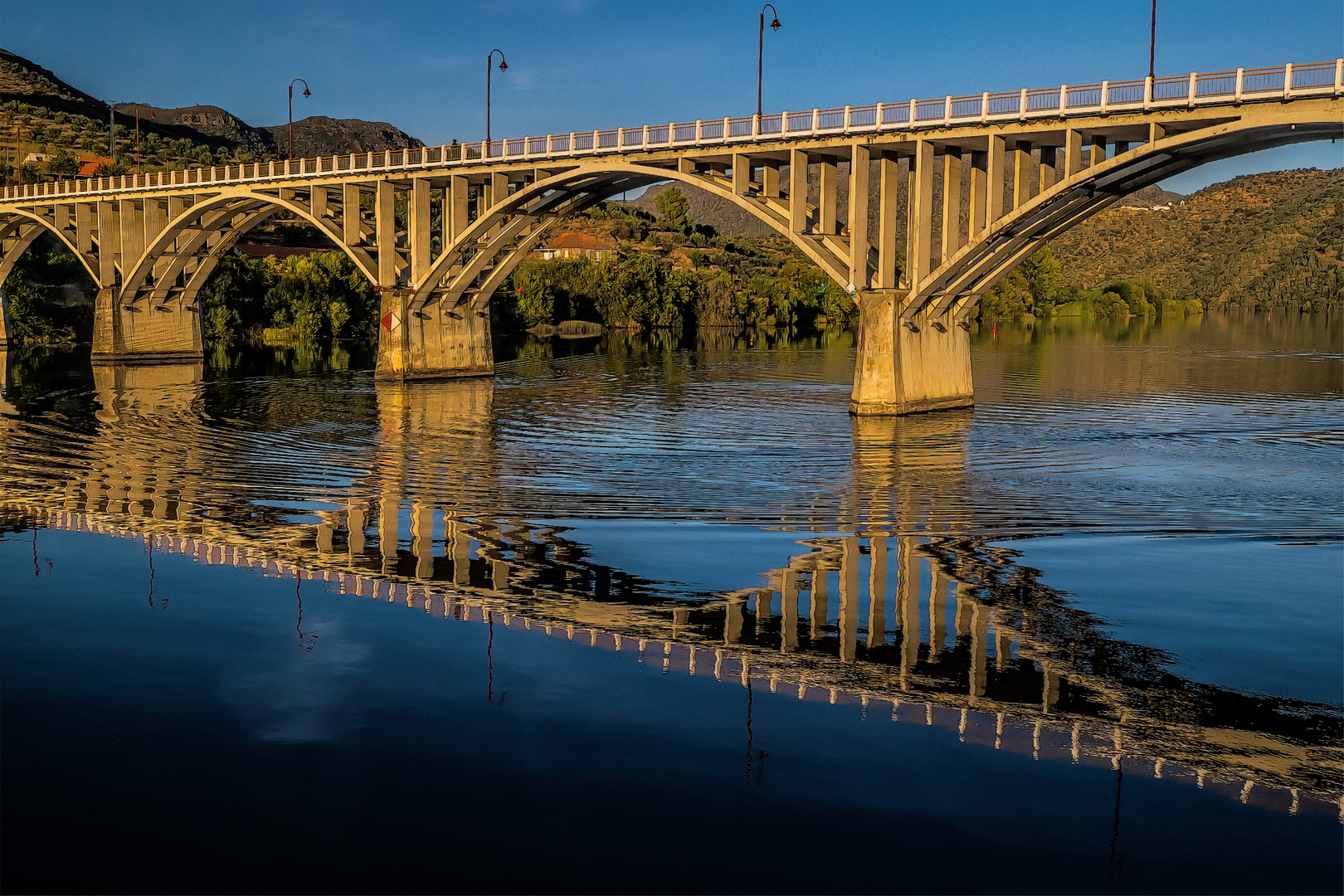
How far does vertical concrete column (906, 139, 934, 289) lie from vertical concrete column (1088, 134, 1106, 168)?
4.39 metres

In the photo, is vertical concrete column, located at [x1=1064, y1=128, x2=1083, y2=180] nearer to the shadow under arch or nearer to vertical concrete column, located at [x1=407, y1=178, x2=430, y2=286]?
the shadow under arch

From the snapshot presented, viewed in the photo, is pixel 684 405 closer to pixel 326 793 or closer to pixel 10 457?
pixel 10 457

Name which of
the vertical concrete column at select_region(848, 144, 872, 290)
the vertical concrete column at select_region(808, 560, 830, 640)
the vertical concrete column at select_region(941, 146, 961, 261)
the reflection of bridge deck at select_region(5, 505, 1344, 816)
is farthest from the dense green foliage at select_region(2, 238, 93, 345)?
the vertical concrete column at select_region(808, 560, 830, 640)

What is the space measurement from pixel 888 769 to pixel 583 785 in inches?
89.5

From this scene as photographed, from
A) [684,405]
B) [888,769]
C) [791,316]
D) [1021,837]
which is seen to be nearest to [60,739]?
[888,769]

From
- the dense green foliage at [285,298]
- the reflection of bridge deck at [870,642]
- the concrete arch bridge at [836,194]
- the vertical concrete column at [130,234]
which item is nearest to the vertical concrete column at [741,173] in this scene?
the concrete arch bridge at [836,194]

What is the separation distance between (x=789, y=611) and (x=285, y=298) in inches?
3443

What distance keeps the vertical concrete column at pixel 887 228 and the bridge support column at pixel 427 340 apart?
855 inches

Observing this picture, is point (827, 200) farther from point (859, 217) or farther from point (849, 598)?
point (849, 598)

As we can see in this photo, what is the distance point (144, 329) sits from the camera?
224 feet

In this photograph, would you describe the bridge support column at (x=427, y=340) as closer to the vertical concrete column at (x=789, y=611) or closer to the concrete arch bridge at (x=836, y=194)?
the concrete arch bridge at (x=836, y=194)

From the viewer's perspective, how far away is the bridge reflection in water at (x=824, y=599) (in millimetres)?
10555

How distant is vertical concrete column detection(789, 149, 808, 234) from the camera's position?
39.1 meters

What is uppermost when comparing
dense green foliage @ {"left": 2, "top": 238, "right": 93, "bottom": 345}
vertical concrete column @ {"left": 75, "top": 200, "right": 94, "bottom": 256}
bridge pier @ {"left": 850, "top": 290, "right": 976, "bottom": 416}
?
vertical concrete column @ {"left": 75, "top": 200, "right": 94, "bottom": 256}
